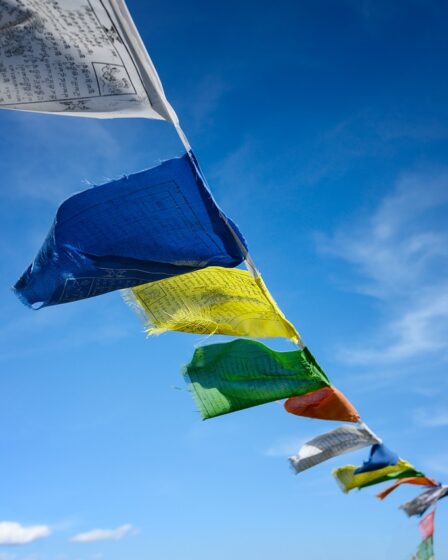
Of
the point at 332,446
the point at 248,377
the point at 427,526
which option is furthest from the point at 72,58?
the point at 427,526

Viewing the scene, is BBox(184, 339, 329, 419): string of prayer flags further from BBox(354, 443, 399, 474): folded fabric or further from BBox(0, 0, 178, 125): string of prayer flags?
BBox(0, 0, 178, 125): string of prayer flags

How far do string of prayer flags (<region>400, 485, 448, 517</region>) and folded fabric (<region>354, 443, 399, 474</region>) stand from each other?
1.38m

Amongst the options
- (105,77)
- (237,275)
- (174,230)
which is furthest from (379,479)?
(105,77)

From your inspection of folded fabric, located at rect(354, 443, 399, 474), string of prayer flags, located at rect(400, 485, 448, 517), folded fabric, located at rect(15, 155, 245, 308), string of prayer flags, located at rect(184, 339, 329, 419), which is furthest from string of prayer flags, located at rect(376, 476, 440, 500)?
folded fabric, located at rect(15, 155, 245, 308)

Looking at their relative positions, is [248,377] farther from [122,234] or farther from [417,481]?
[417,481]

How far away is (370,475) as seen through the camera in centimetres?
624

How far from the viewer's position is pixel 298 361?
15.3 ft

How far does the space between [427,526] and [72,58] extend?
6183 mm

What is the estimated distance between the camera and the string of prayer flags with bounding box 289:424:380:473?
17.8 ft

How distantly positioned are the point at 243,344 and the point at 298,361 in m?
0.45

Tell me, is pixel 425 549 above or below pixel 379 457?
below

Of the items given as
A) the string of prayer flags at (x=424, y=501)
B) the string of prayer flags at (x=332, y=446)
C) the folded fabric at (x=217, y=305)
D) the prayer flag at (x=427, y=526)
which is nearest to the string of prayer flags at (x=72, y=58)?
the folded fabric at (x=217, y=305)

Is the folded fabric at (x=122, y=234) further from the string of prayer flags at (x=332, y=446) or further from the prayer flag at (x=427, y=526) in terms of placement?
the prayer flag at (x=427, y=526)

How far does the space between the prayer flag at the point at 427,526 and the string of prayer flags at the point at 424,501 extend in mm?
245
